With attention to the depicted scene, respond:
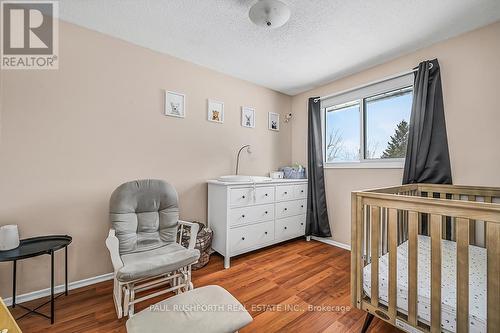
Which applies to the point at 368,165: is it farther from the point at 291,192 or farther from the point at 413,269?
the point at 413,269

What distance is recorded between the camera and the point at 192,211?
2576 mm

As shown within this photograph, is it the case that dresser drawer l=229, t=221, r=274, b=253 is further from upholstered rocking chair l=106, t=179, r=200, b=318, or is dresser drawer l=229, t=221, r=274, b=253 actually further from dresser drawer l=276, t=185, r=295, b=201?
upholstered rocking chair l=106, t=179, r=200, b=318

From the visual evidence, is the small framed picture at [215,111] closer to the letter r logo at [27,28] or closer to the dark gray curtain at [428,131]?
the letter r logo at [27,28]

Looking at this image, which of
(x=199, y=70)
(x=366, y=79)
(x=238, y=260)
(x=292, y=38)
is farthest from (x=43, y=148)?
(x=366, y=79)

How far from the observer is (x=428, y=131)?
209 centimetres

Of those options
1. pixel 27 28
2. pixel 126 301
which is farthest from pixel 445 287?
pixel 27 28

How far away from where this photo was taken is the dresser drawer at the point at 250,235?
94.7 inches

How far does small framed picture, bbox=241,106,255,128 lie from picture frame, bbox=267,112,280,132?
12.7 inches

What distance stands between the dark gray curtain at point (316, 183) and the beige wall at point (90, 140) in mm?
1418

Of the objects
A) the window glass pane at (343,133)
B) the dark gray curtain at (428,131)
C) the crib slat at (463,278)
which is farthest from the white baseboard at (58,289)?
the dark gray curtain at (428,131)

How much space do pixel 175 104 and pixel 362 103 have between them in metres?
2.33

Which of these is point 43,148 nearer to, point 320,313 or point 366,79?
point 320,313

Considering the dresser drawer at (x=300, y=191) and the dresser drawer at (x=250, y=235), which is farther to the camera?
the dresser drawer at (x=300, y=191)

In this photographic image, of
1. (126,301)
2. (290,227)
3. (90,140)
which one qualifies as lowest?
(126,301)
